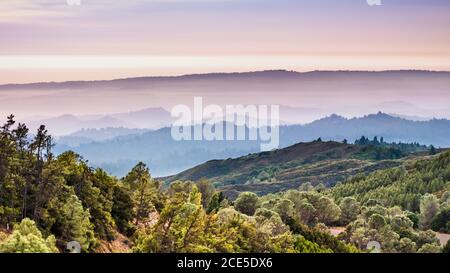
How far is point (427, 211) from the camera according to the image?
78062 millimetres

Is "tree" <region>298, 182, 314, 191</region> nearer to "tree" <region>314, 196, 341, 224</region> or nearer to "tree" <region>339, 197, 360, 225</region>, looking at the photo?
"tree" <region>339, 197, 360, 225</region>

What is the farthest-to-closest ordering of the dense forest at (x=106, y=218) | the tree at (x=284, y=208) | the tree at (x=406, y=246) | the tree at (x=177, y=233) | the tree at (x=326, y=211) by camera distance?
the tree at (x=326, y=211) < the tree at (x=284, y=208) < the tree at (x=406, y=246) < the dense forest at (x=106, y=218) < the tree at (x=177, y=233)

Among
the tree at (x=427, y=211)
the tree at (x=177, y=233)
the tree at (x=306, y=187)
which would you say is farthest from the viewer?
the tree at (x=306, y=187)

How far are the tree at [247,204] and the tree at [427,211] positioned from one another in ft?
49.6

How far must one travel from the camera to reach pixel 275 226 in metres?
39.9

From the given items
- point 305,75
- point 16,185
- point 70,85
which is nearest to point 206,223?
point 16,185

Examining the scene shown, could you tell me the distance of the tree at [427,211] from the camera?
7331 cm

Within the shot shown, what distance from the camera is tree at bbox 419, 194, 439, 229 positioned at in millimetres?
73312

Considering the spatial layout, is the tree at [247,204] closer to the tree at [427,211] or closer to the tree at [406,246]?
the tree at [427,211]

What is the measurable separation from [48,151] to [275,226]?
16.4m

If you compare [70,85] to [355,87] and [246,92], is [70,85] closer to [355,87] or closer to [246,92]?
[246,92]

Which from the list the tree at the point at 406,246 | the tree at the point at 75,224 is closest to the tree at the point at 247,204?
the tree at the point at 406,246

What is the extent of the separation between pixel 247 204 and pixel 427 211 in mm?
20018
